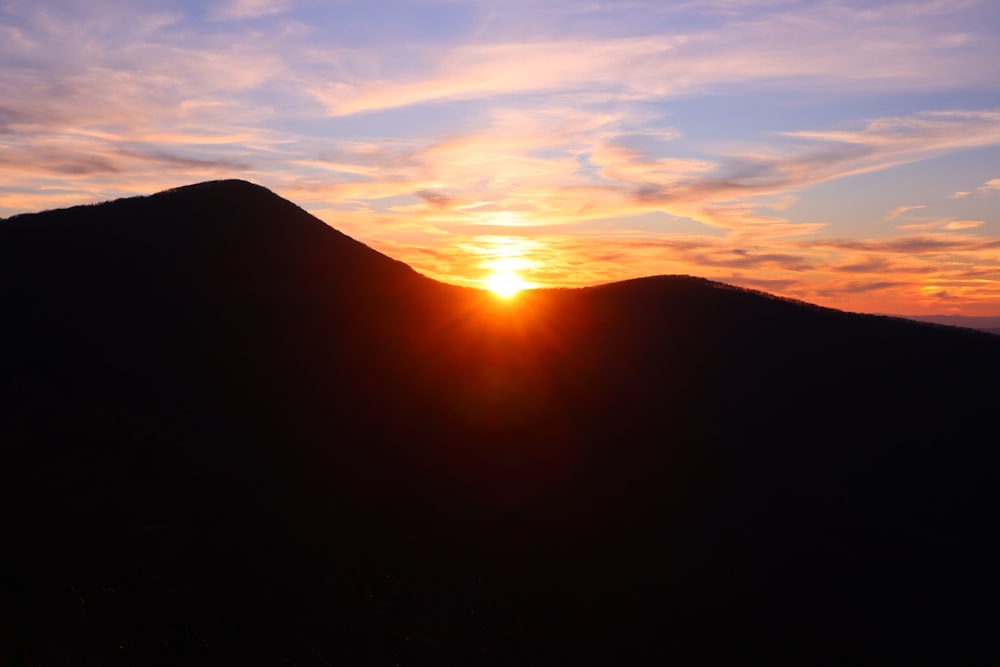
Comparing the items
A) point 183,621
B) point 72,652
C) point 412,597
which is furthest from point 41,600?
point 412,597

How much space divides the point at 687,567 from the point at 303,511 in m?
10.1

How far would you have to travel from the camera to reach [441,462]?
80.0 ft

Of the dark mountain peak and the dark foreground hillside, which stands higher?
the dark mountain peak

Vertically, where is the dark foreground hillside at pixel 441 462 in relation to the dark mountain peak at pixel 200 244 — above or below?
below

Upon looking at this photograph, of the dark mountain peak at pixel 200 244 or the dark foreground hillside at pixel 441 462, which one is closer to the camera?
the dark foreground hillside at pixel 441 462

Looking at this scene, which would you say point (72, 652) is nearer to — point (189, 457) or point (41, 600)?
point (41, 600)

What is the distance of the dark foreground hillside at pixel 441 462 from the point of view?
14969 mm

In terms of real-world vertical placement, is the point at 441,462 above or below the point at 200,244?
below

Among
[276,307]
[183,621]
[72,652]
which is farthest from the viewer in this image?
[276,307]

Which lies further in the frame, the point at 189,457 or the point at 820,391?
the point at 820,391

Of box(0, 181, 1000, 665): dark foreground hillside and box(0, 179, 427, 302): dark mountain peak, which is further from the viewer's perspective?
box(0, 179, 427, 302): dark mountain peak

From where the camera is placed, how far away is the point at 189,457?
840 inches

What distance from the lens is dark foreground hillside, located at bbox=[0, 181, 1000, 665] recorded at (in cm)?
1497

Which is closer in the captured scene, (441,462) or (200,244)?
(441,462)
